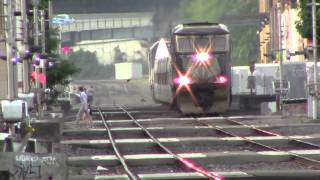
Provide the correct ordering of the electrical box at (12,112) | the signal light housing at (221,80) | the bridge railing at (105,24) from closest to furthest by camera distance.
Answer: the electrical box at (12,112), the signal light housing at (221,80), the bridge railing at (105,24)

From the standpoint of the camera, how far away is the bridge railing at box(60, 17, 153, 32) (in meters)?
112

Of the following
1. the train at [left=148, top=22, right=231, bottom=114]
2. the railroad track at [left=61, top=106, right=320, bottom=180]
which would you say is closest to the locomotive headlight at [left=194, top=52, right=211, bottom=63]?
the train at [left=148, top=22, right=231, bottom=114]

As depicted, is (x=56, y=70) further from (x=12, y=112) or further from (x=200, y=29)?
(x=12, y=112)

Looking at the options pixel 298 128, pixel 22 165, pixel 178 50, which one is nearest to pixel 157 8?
pixel 178 50

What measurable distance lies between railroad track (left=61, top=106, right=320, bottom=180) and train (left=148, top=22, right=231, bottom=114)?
664cm

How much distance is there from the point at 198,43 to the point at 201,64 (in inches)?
42.0

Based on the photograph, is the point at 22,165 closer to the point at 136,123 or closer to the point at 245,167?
the point at 245,167

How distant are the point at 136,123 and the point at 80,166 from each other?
16167 millimetres

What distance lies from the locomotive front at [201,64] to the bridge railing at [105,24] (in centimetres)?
7171

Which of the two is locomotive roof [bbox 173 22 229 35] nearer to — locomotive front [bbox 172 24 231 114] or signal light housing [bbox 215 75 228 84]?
locomotive front [bbox 172 24 231 114]

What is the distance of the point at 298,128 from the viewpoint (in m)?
30.1

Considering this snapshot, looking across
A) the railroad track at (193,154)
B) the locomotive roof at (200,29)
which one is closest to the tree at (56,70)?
the locomotive roof at (200,29)

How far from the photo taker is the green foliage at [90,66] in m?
133

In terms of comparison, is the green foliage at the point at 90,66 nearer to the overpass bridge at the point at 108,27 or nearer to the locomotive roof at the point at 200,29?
the overpass bridge at the point at 108,27
